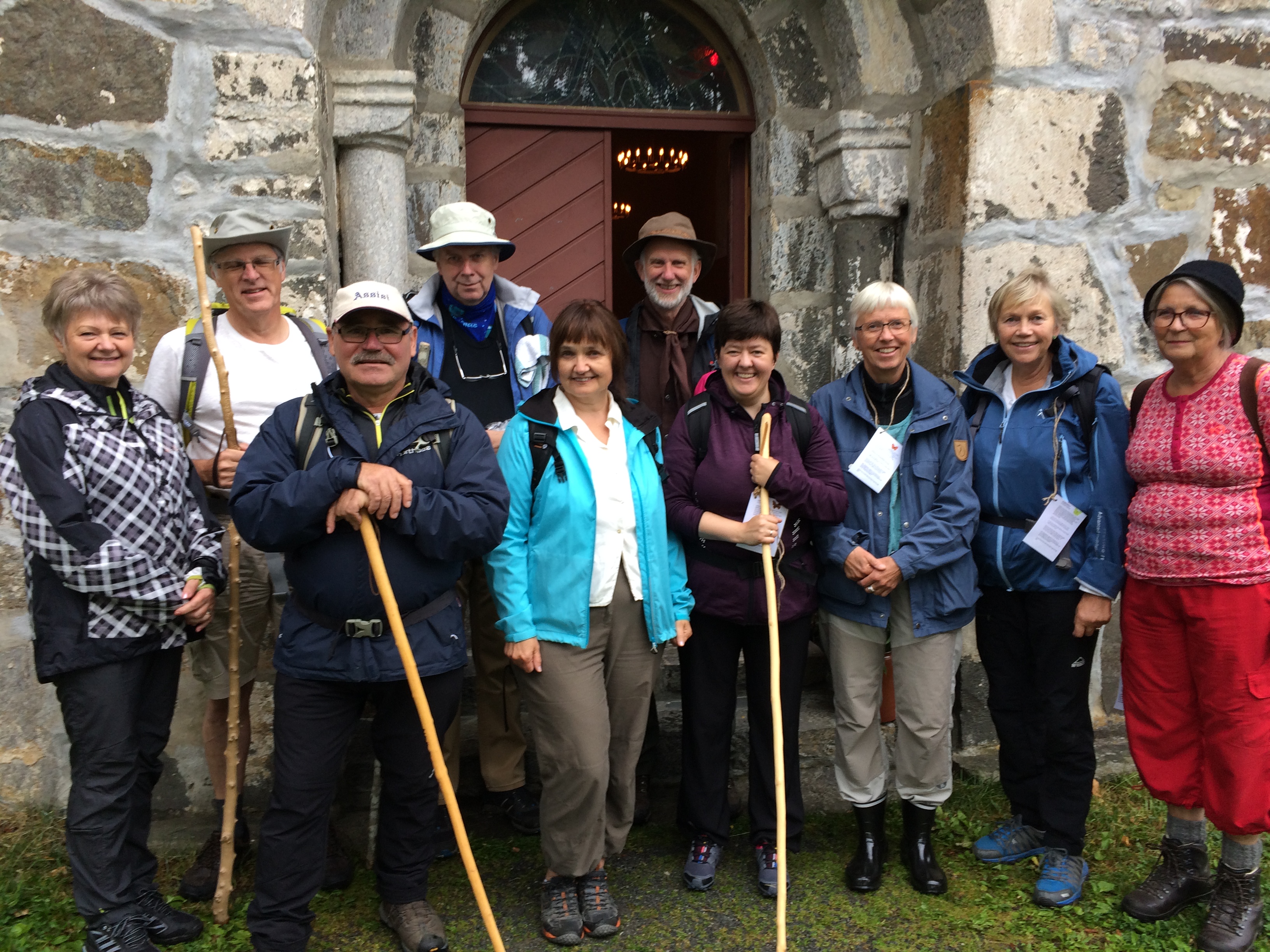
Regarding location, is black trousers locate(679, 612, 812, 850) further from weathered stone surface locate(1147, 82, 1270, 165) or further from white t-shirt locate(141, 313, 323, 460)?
weathered stone surface locate(1147, 82, 1270, 165)

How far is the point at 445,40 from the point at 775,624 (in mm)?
2619

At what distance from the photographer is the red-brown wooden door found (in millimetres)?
4125

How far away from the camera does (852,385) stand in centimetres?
294

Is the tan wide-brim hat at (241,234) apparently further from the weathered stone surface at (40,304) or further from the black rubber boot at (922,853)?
the black rubber boot at (922,853)

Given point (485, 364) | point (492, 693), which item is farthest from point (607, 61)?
point (492, 693)

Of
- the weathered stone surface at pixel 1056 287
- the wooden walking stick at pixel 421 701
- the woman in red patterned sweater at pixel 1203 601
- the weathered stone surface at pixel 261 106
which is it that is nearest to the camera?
the wooden walking stick at pixel 421 701

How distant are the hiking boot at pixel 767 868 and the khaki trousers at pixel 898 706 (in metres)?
0.27

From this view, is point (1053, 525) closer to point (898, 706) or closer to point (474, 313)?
point (898, 706)

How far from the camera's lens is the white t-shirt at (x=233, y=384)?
269 cm

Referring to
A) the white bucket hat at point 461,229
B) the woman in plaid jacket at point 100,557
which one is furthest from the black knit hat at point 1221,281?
the woman in plaid jacket at point 100,557

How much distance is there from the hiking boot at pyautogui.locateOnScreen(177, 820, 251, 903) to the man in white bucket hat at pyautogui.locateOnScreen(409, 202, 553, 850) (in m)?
0.61

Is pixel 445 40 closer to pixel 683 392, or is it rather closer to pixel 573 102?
pixel 573 102

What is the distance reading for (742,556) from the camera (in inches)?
111

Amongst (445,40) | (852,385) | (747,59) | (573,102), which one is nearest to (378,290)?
(852,385)
